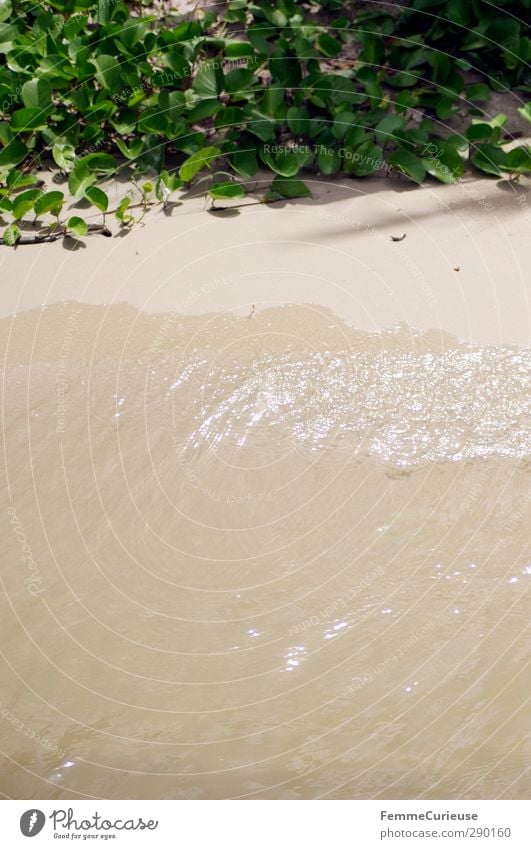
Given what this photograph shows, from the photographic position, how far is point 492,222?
452 centimetres

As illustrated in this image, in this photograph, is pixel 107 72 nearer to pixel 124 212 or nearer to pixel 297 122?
pixel 124 212

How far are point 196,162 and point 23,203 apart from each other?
2.86 feet

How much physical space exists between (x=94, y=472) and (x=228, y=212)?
1.72 meters

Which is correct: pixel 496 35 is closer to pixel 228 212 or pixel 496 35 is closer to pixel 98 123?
pixel 228 212

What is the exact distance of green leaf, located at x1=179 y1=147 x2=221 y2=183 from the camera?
4734mm

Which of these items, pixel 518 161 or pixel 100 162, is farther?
pixel 100 162

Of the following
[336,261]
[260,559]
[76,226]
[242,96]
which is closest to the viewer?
[260,559]

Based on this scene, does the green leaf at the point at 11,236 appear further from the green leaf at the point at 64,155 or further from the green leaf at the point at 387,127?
the green leaf at the point at 387,127

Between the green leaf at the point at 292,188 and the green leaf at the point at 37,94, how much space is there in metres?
1.34

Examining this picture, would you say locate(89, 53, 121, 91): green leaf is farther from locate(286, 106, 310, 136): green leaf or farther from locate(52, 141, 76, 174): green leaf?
locate(286, 106, 310, 136): green leaf

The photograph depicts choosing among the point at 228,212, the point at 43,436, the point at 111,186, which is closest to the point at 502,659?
the point at 43,436

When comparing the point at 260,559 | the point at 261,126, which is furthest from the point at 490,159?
the point at 260,559

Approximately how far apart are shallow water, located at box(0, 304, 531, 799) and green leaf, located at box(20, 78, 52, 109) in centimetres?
147

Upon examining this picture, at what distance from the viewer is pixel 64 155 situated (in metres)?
4.95
